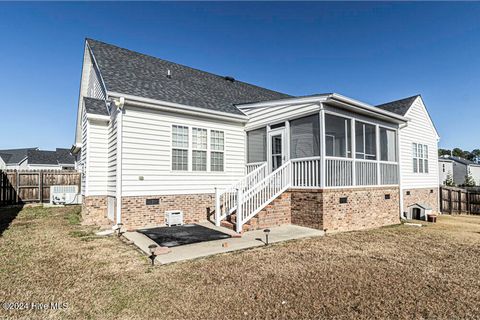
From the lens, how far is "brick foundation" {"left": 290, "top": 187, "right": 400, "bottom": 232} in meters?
8.09

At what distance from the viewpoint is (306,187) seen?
28.0ft

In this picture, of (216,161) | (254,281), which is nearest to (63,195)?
(216,161)

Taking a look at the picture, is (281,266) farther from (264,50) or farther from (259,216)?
(264,50)

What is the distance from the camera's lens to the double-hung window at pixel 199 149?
9.51 meters

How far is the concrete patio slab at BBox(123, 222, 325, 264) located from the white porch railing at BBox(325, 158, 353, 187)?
170 centimetres

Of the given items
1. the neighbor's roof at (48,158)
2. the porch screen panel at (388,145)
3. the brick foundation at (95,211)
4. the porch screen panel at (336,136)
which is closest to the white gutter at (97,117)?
the brick foundation at (95,211)

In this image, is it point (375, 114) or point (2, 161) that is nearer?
point (375, 114)

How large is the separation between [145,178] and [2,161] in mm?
48933

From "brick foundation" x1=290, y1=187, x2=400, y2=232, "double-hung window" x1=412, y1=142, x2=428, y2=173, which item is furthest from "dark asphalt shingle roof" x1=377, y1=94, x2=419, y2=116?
"brick foundation" x1=290, y1=187, x2=400, y2=232

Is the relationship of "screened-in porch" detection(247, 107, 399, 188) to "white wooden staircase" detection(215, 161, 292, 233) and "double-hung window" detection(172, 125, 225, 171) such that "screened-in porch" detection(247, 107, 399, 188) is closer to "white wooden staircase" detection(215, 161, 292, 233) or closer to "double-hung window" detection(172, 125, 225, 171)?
"white wooden staircase" detection(215, 161, 292, 233)

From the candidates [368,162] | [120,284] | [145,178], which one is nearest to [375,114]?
[368,162]

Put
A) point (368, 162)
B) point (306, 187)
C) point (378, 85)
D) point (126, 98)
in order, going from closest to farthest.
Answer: point (126, 98), point (306, 187), point (368, 162), point (378, 85)

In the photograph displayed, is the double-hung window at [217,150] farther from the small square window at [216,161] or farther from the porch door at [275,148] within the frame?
the porch door at [275,148]

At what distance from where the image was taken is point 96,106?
9.70 meters
